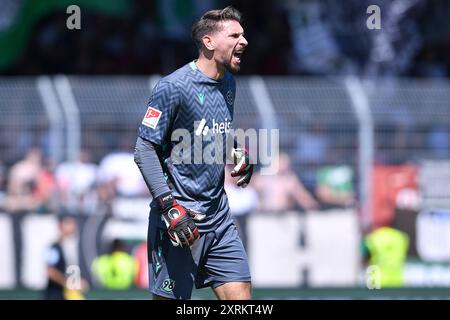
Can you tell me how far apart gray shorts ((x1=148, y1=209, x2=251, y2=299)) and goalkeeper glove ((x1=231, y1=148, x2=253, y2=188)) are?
0.38 m

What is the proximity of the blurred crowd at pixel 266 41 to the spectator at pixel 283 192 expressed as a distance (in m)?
4.88

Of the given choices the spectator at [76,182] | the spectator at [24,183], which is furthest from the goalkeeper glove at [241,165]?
the spectator at [24,183]

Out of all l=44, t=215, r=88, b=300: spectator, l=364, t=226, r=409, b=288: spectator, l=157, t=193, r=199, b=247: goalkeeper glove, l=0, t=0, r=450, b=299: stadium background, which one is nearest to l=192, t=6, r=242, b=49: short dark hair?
l=157, t=193, r=199, b=247: goalkeeper glove

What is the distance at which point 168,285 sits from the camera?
7.52 meters

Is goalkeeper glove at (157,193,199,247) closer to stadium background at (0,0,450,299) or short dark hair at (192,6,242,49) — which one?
short dark hair at (192,6,242,49)

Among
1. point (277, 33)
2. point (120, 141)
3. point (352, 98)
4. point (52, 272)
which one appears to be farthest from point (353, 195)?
point (277, 33)

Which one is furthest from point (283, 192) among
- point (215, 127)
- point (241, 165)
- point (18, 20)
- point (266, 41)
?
point (215, 127)

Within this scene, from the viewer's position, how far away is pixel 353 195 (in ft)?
52.0

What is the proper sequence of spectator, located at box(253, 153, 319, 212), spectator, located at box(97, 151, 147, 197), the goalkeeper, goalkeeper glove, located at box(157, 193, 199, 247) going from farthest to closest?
spectator, located at box(253, 153, 319, 212) < spectator, located at box(97, 151, 147, 197) < the goalkeeper < goalkeeper glove, located at box(157, 193, 199, 247)

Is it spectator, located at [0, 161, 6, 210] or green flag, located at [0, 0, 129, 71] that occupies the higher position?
green flag, located at [0, 0, 129, 71]

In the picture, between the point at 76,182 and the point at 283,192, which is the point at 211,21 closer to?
the point at 76,182

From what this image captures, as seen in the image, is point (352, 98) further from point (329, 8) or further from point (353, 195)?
point (329, 8)

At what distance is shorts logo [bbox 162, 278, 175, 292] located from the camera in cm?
751

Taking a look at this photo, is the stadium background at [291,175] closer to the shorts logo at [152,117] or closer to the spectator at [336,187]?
the spectator at [336,187]
